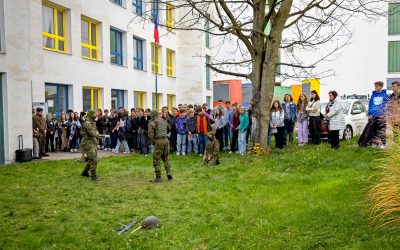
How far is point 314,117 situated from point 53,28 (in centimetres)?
1235

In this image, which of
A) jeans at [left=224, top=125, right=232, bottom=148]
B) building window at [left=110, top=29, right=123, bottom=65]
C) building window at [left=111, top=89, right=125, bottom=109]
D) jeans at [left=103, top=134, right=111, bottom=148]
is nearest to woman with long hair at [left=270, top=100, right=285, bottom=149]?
jeans at [left=224, top=125, right=232, bottom=148]

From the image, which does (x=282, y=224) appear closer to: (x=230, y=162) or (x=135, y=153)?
(x=230, y=162)

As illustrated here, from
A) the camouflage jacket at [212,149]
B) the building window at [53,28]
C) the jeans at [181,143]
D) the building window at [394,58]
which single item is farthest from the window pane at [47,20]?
the building window at [394,58]

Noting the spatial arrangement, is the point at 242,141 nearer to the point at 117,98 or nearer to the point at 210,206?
the point at 210,206

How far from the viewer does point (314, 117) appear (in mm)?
15320

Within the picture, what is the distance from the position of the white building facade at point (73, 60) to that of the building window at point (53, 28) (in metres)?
0.04

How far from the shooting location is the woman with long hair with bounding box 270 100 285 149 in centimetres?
1616

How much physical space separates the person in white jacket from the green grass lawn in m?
0.70

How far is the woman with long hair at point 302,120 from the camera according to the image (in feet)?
52.0

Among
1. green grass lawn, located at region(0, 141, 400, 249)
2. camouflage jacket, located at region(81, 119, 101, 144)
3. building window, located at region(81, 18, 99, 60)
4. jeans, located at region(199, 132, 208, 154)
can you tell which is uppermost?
building window, located at region(81, 18, 99, 60)

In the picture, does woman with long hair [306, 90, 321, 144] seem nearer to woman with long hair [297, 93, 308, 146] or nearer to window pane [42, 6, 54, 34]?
woman with long hair [297, 93, 308, 146]

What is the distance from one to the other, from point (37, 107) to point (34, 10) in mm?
4162

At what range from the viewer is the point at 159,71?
31812mm

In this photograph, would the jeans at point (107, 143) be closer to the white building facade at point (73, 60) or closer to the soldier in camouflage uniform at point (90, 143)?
the white building facade at point (73, 60)
